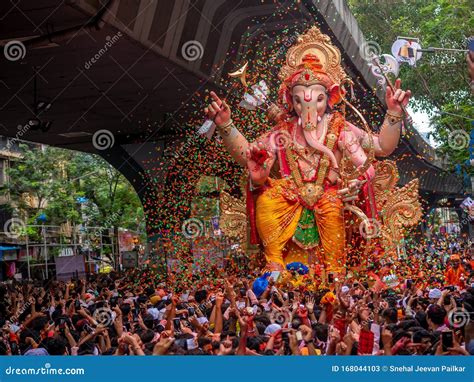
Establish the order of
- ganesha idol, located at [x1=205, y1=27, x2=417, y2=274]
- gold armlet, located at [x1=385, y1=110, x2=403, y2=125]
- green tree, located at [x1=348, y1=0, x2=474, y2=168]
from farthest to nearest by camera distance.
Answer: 1. green tree, located at [x1=348, y1=0, x2=474, y2=168]
2. ganesha idol, located at [x1=205, y1=27, x2=417, y2=274]
3. gold armlet, located at [x1=385, y1=110, x2=403, y2=125]

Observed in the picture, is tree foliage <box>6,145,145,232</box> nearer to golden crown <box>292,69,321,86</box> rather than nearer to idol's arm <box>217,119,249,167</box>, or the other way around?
idol's arm <box>217,119,249,167</box>

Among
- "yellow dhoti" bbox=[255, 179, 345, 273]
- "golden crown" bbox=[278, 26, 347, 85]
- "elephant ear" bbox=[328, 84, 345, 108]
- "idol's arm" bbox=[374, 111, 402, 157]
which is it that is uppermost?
"golden crown" bbox=[278, 26, 347, 85]

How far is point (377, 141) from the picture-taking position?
42.1 ft

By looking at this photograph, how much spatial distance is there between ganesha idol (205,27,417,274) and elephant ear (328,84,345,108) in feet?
0.05

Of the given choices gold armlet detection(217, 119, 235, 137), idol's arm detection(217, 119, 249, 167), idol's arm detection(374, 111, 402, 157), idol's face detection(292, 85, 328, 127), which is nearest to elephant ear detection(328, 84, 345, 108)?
idol's face detection(292, 85, 328, 127)

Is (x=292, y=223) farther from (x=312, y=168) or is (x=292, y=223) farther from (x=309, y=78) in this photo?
(x=309, y=78)

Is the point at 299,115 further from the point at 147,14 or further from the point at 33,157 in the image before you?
the point at 33,157

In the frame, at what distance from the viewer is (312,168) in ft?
42.1

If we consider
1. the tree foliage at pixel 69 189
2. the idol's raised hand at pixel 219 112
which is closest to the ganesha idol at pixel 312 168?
the idol's raised hand at pixel 219 112

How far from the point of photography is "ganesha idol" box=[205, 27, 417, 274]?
41.6 ft

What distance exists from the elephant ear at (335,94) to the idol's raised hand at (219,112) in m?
1.67

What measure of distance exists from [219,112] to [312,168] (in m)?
1.66

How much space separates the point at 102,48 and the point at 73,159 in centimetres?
2122

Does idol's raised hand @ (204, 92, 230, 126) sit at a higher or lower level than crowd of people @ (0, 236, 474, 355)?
higher
